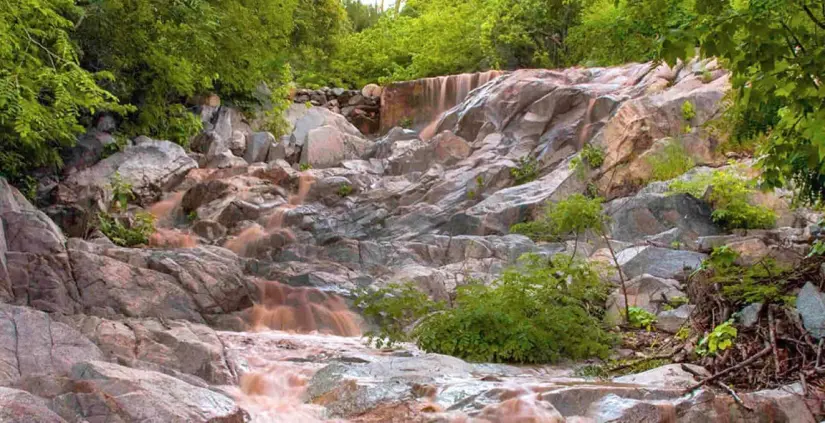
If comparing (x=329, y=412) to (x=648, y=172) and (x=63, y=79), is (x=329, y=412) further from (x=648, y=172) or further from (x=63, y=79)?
(x=648, y=172)

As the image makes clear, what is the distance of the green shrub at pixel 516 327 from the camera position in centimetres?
729

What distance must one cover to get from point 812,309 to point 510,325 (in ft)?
9.08

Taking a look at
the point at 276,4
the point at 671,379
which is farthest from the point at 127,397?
the point at 276,4

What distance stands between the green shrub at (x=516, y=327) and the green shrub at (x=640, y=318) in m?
0.50

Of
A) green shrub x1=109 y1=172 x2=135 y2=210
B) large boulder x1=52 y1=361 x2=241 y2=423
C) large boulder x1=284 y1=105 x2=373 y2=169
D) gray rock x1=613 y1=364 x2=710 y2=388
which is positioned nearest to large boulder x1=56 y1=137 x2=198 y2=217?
green shrub x1=109 y1=172 x2=135 y2=210

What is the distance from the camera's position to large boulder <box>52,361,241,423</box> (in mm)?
4789

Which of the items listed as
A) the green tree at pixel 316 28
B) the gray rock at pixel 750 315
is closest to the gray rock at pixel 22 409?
the gray rock at pixel 750 315

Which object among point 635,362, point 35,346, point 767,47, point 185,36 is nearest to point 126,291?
point 35,346

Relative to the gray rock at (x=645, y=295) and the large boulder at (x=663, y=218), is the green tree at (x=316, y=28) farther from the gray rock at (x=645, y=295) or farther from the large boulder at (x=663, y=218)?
the gray rock at (x=645, y=295)

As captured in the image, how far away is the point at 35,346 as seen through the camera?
5.89m

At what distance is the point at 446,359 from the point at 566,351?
4.75 feet

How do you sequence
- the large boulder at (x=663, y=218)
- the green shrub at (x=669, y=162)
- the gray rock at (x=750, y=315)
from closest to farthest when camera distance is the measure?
the gray rock at (x=750, y=315), the large boulder at (x=663, y=218), the green shrub at (x=669, y=162)

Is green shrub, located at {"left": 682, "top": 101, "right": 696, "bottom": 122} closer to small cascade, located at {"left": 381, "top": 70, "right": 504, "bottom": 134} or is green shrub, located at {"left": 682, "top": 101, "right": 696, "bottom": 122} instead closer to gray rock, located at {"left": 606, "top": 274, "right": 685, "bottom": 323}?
gray rock, located at {"left": 606, "top": 274, "right": 685, "bottom": 323}

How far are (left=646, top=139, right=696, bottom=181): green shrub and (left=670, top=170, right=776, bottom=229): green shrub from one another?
29.6 inches
